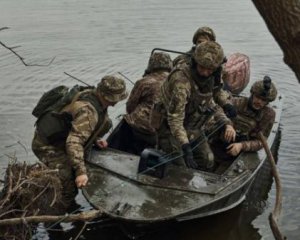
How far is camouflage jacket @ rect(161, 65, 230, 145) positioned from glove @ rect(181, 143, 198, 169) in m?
0.06

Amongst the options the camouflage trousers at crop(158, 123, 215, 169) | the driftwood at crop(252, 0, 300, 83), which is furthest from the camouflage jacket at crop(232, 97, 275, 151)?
the driftwood at crop(252, 0, 300, 83)

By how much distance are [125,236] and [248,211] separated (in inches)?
77.4

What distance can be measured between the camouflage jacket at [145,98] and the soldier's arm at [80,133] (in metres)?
1.81

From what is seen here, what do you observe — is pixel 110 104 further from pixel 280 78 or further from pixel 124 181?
pixel 280 78

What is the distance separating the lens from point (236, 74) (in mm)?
10922

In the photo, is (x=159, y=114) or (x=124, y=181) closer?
(x=124, y=181)

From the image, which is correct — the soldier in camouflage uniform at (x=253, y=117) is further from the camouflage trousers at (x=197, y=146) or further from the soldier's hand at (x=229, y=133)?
the camouflage trousers at (x=197, y=146)

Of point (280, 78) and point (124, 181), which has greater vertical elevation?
point (124, 181)

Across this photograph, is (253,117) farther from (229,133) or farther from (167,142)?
(167,142)

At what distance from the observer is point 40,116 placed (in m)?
6.74

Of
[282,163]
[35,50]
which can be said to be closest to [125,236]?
[282,163]

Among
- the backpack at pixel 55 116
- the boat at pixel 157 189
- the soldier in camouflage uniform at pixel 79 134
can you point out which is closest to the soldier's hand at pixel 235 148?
the boat at pixel 157 189

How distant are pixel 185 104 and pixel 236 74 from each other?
14.1ft

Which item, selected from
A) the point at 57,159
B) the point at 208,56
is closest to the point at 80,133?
the point at 57,159
